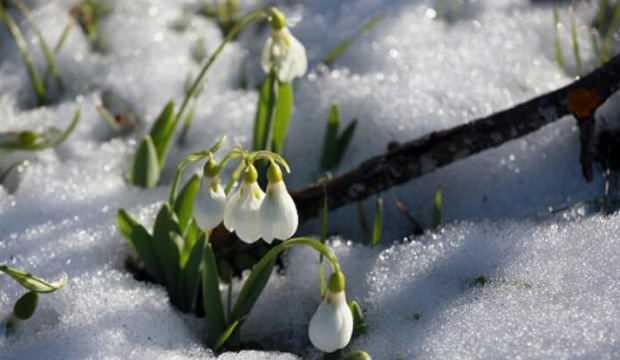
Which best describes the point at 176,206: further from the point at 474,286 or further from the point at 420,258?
the point at 474,286

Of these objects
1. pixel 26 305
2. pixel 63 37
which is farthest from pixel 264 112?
pixel 63 37

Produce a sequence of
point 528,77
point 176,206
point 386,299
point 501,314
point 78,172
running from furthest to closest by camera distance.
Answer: point 528,77 → point 78,172 → point 176,206 → point 386,299 → point 501,314

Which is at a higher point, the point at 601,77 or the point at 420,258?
the point at 601,77

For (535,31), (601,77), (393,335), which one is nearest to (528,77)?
(535,31)

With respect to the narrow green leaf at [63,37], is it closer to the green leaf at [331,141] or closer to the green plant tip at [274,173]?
the green leaf at [331,141]

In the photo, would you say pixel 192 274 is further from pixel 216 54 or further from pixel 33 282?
pixel 216 54

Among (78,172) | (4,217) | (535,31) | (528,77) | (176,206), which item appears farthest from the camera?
(535,31)

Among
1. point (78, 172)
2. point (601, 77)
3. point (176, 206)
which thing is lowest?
point (78, 172)

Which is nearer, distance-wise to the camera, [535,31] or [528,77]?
[528,77]
